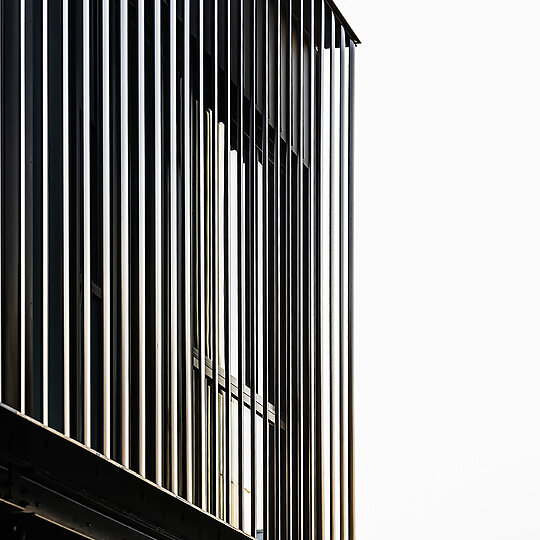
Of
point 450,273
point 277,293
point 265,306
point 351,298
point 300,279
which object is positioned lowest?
point 265,306


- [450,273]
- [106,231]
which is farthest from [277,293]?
[450,273]

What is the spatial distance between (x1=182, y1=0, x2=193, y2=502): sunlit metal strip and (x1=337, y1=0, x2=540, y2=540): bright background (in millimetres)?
6939

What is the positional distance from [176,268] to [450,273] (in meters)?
7.37

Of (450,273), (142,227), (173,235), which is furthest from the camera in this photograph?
(450,273)

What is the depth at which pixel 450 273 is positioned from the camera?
466 inches

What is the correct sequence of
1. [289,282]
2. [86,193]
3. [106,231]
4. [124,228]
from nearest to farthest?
[86,193], [106,231], [124,228], [289,282]

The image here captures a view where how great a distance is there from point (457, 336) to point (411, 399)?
84cm

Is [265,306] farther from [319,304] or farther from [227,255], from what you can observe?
[319,304]

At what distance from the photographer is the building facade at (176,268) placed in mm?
3572

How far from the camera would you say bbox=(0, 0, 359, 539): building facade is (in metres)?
3.57

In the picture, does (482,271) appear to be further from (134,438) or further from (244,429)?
(134,438)

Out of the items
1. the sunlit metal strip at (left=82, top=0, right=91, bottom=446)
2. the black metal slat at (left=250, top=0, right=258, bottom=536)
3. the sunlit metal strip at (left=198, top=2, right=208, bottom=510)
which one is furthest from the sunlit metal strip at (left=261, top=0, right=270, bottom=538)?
the sunlit metal strip at (left=82, top=0, right=91, bottom=446)

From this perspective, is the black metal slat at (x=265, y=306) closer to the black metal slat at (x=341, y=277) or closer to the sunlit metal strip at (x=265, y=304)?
the sunlit metal strip at (x=265, y=304)

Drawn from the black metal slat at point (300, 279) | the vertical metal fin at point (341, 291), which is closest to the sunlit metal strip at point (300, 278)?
the black metal slat at point (300, 279)
